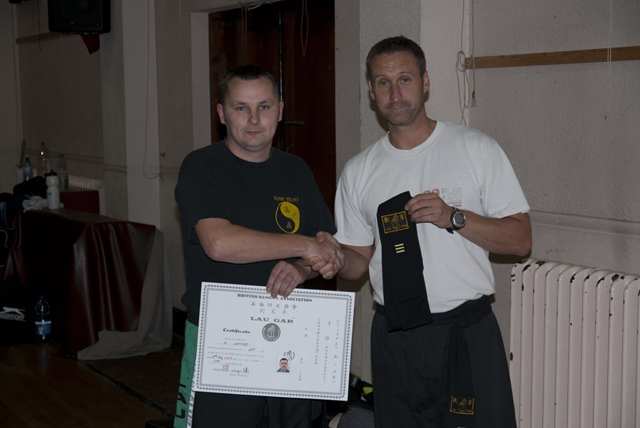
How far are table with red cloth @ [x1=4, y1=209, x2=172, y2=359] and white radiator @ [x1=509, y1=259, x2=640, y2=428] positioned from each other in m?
2.66

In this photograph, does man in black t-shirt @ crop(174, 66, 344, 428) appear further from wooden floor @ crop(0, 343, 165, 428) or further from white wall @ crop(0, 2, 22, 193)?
white wall @ crop(0, 2, 22, 193)

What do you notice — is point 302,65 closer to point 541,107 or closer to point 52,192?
point 541,107

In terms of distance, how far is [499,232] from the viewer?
5.91ft

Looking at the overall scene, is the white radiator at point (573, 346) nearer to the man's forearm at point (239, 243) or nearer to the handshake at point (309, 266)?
the handshake at point (309, 266)

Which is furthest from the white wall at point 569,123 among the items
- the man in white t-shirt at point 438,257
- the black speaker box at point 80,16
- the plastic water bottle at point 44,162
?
the plastic water bottle at point 44,162

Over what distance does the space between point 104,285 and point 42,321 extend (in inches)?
30.1

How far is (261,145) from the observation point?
1787 mm

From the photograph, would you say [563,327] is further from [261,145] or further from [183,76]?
[183,76]

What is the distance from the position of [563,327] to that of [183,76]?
3431 mm

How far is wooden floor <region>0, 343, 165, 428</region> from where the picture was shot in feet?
10.9

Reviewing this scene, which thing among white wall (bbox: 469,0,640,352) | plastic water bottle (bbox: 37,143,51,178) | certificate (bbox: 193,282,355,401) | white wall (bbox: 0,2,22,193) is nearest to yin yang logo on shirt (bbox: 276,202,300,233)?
certificate (bbox: 193,282,355,401)

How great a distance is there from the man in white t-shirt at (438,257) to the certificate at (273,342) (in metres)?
0.14

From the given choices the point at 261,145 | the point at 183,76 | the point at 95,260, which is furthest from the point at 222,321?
the point at 183,76

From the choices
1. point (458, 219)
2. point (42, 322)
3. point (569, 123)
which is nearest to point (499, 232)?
point (458, 219)
